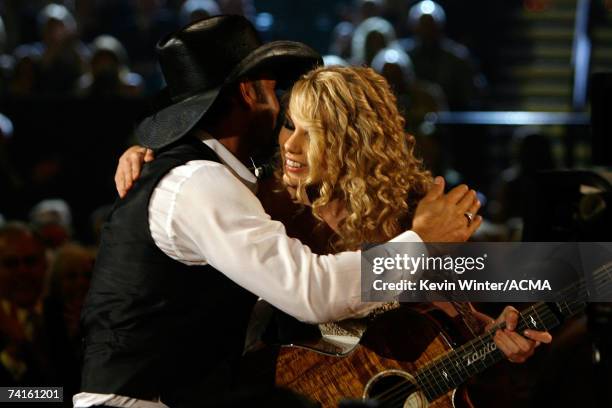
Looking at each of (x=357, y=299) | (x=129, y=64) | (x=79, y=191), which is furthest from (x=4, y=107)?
(x=357, y=299)

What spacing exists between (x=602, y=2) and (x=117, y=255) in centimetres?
793

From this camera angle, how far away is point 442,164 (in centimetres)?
802

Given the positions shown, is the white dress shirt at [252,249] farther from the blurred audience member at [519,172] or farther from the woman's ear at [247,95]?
the blurred audience member at [519,172]

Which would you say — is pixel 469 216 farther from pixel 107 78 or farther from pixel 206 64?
pixel 107 78

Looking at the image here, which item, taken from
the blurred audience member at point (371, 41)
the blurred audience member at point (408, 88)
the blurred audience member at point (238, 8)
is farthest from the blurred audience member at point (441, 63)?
the blurred audience member at point (238, 8)

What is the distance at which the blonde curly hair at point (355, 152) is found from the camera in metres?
3.06

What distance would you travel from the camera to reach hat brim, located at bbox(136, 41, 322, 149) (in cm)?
316

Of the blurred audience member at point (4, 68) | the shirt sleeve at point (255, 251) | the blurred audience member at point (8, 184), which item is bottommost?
the blurred audience member at point (8, 184)

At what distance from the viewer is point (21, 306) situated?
5.44m

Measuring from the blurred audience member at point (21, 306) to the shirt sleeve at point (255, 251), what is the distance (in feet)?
6.83

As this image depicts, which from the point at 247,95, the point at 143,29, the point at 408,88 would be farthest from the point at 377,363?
the point at 143,29

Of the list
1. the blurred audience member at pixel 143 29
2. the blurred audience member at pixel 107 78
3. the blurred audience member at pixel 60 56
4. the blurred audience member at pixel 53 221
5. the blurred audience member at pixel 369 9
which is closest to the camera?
the blurred audience member at pixel 53 221

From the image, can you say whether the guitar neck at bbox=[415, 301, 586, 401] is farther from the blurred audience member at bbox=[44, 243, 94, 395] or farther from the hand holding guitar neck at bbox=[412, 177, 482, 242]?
the blurred audience member at bbox=[44, 243, 94, 395]

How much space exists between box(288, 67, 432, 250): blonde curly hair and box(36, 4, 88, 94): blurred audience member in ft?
22.3
